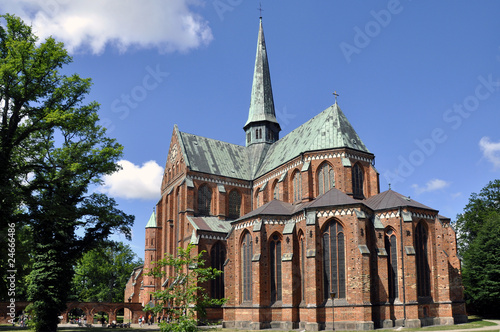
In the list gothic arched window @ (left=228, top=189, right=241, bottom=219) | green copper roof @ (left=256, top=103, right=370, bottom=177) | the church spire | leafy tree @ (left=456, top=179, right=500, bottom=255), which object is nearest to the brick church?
green copper roof @ (left=256, top=103, right=370, bottom=177)

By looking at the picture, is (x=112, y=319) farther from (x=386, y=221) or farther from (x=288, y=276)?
(x=386, y=221)

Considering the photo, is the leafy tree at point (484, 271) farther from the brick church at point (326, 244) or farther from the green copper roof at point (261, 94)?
the green copper roof at point (261, 94)

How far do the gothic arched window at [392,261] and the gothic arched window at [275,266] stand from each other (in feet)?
29.7

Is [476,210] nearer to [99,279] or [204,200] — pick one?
[204,200]

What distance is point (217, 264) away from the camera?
47500 mm

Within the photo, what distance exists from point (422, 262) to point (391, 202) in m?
5.42

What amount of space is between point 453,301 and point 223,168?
29255 millimetres

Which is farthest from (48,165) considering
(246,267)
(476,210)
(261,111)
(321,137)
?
(476,210)

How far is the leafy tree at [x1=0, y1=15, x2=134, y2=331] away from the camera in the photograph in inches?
1072

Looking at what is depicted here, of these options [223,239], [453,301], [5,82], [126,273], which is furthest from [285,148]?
[126,273]

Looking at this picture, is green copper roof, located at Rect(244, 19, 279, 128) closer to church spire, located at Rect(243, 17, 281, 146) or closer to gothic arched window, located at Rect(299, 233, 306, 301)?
church spire, located at Rect(243, 17, 281, 146)

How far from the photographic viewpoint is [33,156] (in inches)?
1208

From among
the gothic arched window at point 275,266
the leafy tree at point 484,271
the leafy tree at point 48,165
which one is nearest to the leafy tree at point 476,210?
the leafy tree at point 484,271

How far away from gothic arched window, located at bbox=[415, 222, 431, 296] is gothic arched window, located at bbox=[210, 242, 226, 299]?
1973 cm
